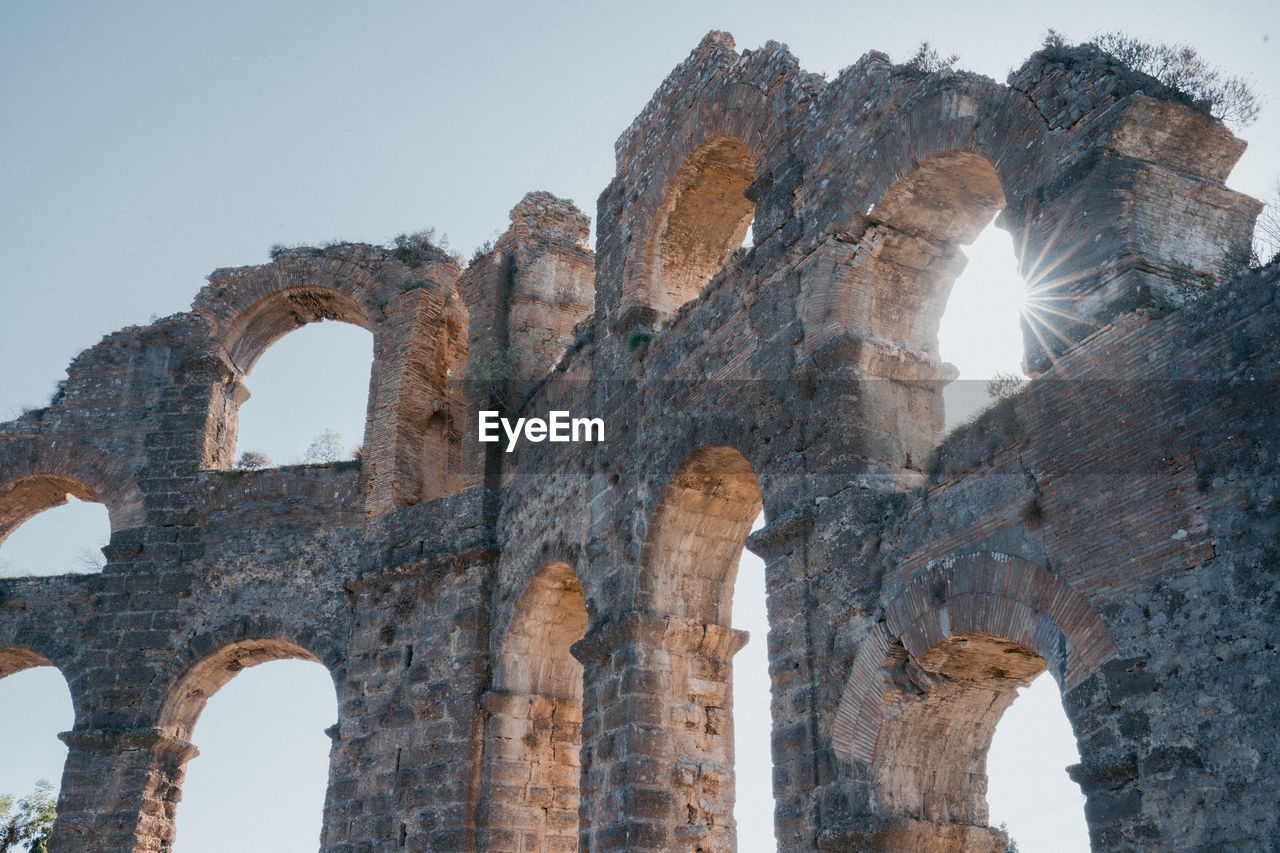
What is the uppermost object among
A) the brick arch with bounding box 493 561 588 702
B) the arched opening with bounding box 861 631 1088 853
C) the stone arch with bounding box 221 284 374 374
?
the stone arch with bounding box 221 284 374 374

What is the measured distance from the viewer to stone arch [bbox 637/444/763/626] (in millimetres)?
8898

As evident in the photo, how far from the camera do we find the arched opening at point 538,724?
33.4 feet

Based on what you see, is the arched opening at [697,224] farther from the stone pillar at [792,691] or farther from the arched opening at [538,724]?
the stone pillar at [792,691]

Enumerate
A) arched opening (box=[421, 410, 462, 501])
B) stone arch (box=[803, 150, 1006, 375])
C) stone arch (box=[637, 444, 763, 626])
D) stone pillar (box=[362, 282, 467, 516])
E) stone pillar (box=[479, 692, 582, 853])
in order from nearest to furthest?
1. stone arch (box=[803, 150, 1006, 375])
2. stone arch (box=[637, 444, 763, 626])
3. stone pillar (box=[479, 692, 582, 853])
4. stone pillar (box=[362, 282, 467, 516])
5. arched opening (box=[421, 410, 462, 501])

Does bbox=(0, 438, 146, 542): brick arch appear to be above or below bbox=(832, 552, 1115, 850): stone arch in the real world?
above

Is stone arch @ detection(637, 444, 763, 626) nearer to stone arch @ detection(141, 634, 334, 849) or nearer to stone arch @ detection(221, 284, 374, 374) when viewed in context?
stone arch @ detection(141, 634, 334, 849)

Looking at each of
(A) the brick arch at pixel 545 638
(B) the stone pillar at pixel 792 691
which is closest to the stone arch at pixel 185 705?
(A) the brick arch at pixel 545 638

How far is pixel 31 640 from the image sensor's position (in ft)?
42.2

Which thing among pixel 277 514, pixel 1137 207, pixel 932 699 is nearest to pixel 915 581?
pixel 932 699

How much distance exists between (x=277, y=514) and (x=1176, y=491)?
33.5 feet

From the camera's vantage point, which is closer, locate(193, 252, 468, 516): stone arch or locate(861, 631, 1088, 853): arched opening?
locate(861, 631, 1088, 853): arched opening

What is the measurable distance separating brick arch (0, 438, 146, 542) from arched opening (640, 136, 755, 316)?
659cm

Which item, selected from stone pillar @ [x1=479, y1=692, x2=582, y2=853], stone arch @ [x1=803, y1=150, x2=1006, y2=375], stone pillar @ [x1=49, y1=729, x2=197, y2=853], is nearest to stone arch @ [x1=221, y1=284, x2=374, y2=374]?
stone pillar @ [x1=49, y1=729, x2=197, y2=853]

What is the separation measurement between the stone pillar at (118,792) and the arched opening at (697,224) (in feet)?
21.6
